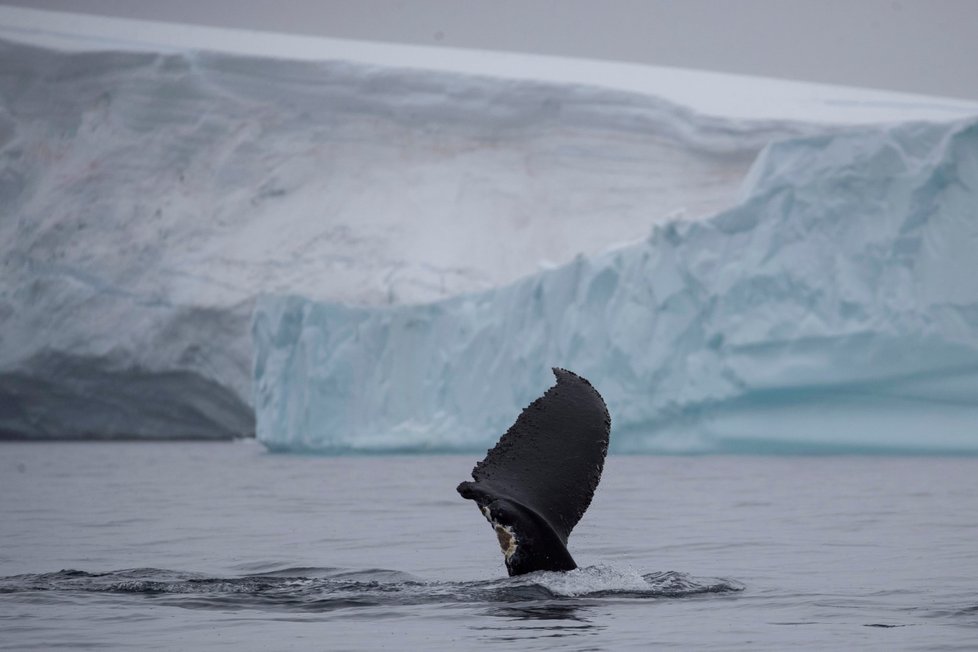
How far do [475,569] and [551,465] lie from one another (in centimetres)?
209

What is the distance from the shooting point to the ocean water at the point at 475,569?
5551mm

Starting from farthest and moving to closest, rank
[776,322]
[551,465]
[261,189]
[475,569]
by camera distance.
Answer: [261,189]
[776,322]
[475,569]
[551,465]

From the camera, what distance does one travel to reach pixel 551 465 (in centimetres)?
607

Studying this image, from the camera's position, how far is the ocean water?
5.55m

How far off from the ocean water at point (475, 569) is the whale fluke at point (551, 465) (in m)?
0.32

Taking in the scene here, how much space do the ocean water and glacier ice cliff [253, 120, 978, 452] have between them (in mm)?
2555

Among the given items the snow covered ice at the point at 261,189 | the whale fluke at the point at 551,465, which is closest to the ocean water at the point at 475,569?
the whale fluke at the point at 551,465

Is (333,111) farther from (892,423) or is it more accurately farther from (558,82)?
(892,423)

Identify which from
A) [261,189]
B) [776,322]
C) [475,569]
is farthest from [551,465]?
[261,189]

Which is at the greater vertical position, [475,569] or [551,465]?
[551,465]

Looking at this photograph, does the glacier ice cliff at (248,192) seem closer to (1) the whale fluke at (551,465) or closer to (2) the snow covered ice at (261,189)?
(2) the snow covered ice at (261,189)

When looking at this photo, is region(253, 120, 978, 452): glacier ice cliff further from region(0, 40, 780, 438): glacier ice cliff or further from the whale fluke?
the whale fluke

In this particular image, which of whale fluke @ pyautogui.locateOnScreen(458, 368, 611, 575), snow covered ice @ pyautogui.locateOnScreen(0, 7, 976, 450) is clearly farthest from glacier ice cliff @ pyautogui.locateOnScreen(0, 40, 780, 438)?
whale fluke @ pyautogui.locateOnScreen(458, 368, 611, 575)

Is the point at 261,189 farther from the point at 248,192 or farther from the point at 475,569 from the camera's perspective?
the point at 475,569
